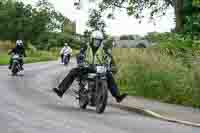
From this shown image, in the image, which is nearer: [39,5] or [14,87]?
[14,87]

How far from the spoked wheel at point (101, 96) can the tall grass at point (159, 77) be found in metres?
3.14

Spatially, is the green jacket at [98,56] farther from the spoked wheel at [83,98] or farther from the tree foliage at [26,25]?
the tree foliage at [26,25]

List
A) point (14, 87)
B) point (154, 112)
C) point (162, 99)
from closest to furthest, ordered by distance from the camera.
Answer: point (154, 112) → point (162, 99) → point (14, 87)

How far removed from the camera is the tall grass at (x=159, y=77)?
17578mm

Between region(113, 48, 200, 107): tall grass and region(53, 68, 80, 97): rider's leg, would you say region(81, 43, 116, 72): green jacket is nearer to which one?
region(53, 68, 80, 97): rider's leg

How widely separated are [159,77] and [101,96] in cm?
517

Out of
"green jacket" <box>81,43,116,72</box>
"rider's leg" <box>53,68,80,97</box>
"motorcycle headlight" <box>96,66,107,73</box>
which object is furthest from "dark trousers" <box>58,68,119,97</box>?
"motorcycle headlight" <box>96,66,107,73</box>

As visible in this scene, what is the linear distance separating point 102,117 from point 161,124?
152 cm

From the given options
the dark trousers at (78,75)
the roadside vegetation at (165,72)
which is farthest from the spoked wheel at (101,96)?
the roadside vegetation at (165,72)

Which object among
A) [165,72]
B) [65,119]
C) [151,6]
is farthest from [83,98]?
[151,6]

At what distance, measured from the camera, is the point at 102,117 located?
45.0 feet

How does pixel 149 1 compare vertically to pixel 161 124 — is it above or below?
above

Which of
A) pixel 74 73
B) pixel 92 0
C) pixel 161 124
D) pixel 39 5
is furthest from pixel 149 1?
pixel 39 5

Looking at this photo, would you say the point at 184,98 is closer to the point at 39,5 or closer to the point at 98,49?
the point at 98,49
